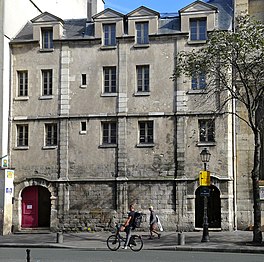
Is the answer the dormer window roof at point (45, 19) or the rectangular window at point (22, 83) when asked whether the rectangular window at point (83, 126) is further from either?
the dormer window roof at point (45, 19)

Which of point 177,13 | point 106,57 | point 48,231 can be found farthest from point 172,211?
point 177,13

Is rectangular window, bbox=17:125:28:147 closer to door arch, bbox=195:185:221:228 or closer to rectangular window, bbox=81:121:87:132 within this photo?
rectangular window, bbox=81:121:87:132

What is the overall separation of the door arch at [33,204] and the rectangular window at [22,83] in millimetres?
5259

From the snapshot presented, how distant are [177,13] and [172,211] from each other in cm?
1110

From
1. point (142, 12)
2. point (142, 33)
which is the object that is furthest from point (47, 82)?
point (142, 12)

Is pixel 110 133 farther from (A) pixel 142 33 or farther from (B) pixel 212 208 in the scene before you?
(B) pixel 212 208

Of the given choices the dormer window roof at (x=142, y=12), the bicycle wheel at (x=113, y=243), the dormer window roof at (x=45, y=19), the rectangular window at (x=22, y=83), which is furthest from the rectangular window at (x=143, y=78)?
the bicycle wheel at (x=113, y=243)

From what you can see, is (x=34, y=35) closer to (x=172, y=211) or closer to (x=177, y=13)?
(x=177, y=13)

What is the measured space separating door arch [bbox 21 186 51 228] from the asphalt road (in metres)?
10.2

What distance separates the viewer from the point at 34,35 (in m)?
33.0

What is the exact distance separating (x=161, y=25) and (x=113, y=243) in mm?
14275

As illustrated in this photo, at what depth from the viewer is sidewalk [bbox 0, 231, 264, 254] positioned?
2333 centimetres

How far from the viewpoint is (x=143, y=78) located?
3200 cm

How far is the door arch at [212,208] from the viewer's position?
30938 mm
